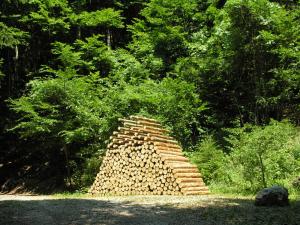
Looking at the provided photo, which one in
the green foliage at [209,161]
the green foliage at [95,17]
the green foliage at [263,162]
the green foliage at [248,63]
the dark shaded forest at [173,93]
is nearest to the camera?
the green foliage at [263,162]

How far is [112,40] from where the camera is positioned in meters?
26.3

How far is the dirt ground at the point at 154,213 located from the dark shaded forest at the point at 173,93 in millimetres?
3675

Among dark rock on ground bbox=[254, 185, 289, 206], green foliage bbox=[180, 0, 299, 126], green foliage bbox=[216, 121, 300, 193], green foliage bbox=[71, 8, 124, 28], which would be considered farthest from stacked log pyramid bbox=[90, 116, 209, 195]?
green foliage bbox=[71, 8, 124, 28]

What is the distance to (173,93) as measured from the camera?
16.2m

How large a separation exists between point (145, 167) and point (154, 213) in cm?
482

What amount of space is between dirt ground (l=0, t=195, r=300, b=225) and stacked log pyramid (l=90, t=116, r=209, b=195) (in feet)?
8.37

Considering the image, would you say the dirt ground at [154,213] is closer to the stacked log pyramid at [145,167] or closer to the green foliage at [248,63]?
the stacked log pyramid at [145,167]

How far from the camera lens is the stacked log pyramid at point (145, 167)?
11.4 metres

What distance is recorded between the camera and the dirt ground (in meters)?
6.45

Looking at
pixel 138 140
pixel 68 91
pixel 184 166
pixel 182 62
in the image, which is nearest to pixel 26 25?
pixel 68 91

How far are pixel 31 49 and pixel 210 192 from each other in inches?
660

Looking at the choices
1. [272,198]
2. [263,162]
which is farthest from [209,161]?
[272,198]

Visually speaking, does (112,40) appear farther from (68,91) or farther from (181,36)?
(68,91)

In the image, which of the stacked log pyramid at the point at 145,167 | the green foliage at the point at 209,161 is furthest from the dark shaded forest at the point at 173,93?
the stacked log pyramid at the point at 145,167
